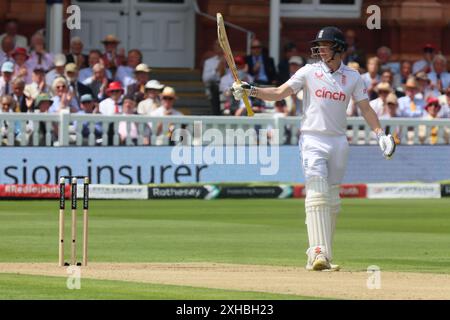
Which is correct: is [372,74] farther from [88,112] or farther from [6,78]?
[6,78]

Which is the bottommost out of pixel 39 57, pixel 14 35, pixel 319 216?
pixel 319 216

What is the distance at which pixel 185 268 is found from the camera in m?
13.2

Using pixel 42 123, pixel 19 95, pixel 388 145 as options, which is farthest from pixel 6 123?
pixel 388 145

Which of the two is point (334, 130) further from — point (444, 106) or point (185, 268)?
point (444, 106)

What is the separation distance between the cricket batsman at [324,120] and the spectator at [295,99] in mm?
11534

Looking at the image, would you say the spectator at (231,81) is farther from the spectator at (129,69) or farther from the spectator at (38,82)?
the spectator at (38,82)

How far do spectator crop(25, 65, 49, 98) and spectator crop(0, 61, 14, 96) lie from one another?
389 millimetres

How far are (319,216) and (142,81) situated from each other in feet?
41.0

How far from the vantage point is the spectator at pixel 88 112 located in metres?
23.0

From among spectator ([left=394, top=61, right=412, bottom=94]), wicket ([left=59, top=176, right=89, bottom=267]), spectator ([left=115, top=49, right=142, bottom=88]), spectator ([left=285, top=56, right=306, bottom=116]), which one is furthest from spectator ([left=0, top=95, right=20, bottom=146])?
wicket ([left=59, top=176, right=89, bottom=267])

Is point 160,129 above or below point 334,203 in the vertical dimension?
above

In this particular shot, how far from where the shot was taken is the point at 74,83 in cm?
2402

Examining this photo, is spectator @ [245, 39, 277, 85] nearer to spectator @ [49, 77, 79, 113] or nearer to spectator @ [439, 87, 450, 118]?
spectator @ [439, 87, 450, 118]

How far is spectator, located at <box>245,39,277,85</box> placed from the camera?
26.7 m
